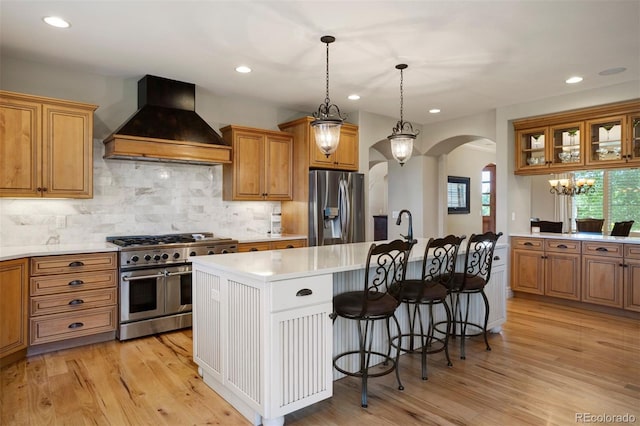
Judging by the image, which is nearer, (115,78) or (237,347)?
(237,347)

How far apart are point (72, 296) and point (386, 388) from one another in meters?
2.83

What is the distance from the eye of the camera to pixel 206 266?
A: 2617 millimetres

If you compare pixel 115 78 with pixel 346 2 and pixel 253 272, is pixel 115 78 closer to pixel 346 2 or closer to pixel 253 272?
pixel 346 2

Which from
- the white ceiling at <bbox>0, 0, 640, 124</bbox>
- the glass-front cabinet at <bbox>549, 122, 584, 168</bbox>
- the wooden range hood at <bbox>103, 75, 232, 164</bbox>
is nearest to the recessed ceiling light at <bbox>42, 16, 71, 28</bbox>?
the white ceiling at <bbox>0, 0, 640, 124</bbox>

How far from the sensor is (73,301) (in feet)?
11.4

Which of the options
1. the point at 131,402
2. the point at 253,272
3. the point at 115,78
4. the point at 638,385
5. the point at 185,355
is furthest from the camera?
the point at 115,78

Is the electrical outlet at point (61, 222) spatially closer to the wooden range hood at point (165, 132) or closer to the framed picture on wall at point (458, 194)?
the wooden range hood at point (165, 132)

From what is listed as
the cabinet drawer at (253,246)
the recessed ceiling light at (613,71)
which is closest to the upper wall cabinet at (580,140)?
the recessed ceiling light at (613,71)

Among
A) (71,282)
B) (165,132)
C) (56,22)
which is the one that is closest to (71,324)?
(71,282)

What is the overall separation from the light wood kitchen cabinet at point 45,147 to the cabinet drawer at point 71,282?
77cm

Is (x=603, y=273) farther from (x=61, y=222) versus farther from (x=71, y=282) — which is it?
(x=61, y=222)

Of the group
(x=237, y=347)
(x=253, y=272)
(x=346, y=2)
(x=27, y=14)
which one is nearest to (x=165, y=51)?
(x=27, y=14)

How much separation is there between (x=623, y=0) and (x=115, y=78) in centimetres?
457

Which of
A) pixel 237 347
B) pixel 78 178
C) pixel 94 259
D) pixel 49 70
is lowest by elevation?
pixel 237 347
